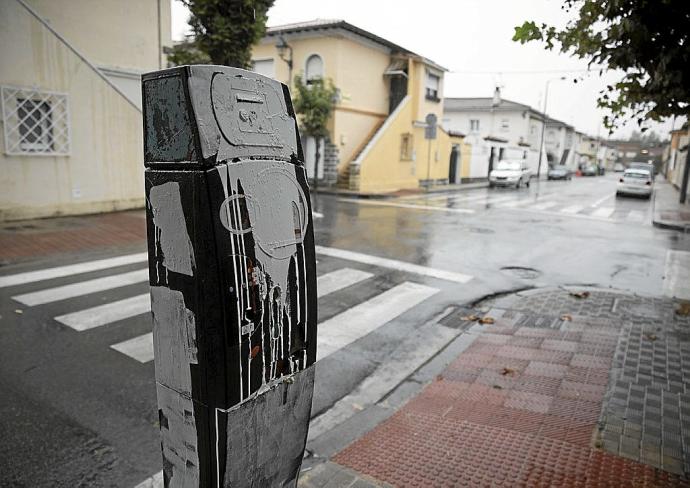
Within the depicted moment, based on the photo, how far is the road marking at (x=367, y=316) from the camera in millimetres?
5309

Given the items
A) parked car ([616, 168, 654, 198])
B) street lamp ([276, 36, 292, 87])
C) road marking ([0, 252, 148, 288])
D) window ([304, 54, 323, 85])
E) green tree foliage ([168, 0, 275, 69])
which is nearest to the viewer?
road marking ([0, 252, 148, 288])

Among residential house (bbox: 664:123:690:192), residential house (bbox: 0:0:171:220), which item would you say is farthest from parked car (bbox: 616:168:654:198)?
residential house (bbox: 0:0:171:220)

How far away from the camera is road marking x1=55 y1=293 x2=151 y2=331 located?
5410 millimetres

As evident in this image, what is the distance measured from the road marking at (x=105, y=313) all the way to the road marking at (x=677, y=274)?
24.6 ft

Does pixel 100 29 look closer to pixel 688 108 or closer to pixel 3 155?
pixel 3 155

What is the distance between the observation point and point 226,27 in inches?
428

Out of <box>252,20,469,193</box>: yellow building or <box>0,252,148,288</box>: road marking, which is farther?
<box>252,20,469,193</box>: yellow building

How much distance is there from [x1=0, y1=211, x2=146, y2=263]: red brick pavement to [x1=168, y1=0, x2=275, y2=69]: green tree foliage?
437 cm

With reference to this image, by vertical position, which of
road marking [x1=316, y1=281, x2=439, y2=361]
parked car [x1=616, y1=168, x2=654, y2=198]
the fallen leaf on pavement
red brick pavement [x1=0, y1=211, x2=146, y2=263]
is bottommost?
road marking [x1=316, y1=281, x2=439, y2=361]

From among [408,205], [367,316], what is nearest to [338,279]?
[367,316]

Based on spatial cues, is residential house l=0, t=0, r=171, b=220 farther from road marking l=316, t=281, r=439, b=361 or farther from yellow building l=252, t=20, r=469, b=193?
yellow building l=252, t=20, r=469, b=193

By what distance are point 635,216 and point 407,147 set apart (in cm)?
1203

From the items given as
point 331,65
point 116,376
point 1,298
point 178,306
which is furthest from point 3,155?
point 331,65

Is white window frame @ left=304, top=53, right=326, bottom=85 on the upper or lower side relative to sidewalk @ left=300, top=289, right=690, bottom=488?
upper
